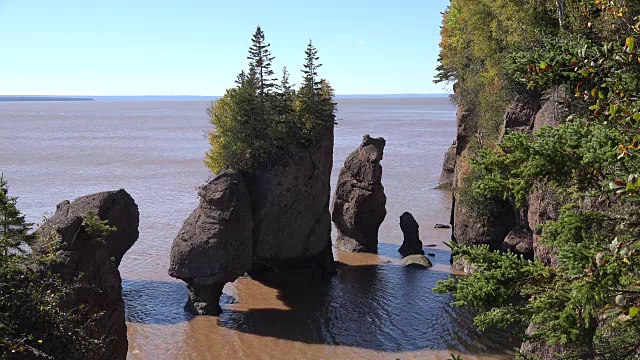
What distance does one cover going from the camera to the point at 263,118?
125ft

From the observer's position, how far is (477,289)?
32.6 feet

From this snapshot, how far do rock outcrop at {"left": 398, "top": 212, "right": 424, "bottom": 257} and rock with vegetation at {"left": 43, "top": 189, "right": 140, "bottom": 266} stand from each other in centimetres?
1915

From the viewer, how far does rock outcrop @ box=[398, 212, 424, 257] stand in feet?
145

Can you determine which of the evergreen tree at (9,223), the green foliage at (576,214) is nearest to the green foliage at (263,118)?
the evergreen tree at (9,223)

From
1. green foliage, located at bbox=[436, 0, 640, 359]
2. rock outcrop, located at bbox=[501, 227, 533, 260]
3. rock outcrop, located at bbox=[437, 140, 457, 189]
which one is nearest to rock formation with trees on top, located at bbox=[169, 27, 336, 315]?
rock outcrop, located at bbox=[501, 227, 533, 260]

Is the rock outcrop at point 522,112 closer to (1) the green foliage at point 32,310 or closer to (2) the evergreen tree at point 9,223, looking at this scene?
(1) the green foliage at point 32,310

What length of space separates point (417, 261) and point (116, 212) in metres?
19.8

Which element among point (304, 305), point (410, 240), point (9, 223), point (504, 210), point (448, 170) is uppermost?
point (9, 223)

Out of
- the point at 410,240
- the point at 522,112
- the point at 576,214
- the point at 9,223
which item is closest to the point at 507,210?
the point at 410,240

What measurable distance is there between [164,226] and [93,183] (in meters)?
24.4

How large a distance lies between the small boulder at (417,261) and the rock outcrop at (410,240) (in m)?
1.85

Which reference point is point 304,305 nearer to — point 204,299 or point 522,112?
point 204,299

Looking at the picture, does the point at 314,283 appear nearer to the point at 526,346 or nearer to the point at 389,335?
the point at 389,335

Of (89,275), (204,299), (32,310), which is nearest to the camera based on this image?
(32,310)
